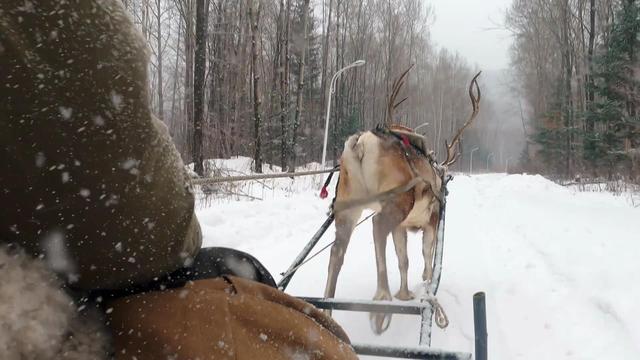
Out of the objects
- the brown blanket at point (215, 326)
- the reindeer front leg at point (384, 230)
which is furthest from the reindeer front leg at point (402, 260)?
the brown blanket at point (215, 326)

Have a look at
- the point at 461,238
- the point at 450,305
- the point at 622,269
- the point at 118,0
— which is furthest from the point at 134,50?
the point at 461,238

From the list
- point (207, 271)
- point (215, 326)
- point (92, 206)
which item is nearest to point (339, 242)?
point (207, 271)

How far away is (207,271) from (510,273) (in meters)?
4.61

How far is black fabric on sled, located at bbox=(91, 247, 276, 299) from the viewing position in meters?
0.85

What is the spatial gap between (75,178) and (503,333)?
3439 mm

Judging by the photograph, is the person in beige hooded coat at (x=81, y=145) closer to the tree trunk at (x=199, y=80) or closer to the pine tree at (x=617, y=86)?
the tree trunk at (x=199, y=80)

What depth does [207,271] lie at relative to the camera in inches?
39.0

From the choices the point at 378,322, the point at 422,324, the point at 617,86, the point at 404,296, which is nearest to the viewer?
the point at 422,324

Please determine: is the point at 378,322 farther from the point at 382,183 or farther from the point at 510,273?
the point at 510,273

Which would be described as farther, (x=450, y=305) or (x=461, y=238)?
(x=461, y=238)

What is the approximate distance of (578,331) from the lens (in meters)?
3.34

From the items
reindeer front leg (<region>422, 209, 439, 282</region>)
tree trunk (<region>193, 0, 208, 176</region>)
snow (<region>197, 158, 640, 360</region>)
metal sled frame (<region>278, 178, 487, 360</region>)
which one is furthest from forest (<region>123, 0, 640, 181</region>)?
metal sled frame (<region>278, 178, 487, 360</region>)

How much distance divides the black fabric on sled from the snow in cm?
257

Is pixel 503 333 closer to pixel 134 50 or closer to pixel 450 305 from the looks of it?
pixel 450 305
